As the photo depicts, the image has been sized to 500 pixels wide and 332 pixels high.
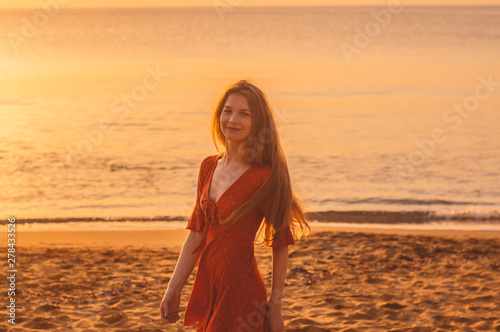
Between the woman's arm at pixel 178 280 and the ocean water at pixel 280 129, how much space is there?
0.61 meters

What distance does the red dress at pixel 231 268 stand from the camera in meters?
2.72

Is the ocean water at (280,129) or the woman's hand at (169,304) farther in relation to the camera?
the ocean water at (280,129)

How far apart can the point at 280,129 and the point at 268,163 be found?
15092 millimetres

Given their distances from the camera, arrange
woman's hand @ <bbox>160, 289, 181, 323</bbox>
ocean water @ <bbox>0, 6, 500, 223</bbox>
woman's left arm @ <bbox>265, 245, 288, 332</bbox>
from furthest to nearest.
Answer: ocean water @ <bbox>0, 6, 500, 223</bbox>, woman's hand @ <bbox>160, 289, 181, 323</bbox>, woman's left arm @ <bbox>265, 245, 288, 332</bbox>

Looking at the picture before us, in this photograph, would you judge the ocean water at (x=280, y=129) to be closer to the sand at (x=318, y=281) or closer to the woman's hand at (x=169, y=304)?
the woman's hand at (x=169, y=304)

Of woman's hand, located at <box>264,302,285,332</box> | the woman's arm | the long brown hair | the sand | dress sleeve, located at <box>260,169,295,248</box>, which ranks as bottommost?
the sand

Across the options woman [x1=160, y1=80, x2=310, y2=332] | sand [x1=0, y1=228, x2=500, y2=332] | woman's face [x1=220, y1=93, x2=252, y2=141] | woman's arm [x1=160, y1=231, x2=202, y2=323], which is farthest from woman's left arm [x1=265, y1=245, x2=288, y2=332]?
sand [x1=0, y1=228, x2=500, y2=332]

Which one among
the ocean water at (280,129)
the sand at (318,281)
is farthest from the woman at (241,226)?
the sand at (318,281)

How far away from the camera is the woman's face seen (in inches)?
110

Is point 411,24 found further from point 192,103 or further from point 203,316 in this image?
point 203,316

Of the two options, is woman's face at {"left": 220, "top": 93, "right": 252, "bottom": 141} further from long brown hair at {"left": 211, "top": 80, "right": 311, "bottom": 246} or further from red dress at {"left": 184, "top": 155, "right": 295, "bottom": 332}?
red dress at {"left": 184, "top": 155, "right": 295, "bottom": 332}

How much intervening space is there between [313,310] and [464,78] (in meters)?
24.8

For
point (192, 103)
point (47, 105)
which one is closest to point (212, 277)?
point (192, 103)

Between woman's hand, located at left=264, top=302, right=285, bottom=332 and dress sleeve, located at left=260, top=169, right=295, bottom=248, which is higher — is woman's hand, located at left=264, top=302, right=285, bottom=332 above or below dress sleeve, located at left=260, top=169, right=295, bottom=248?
below
